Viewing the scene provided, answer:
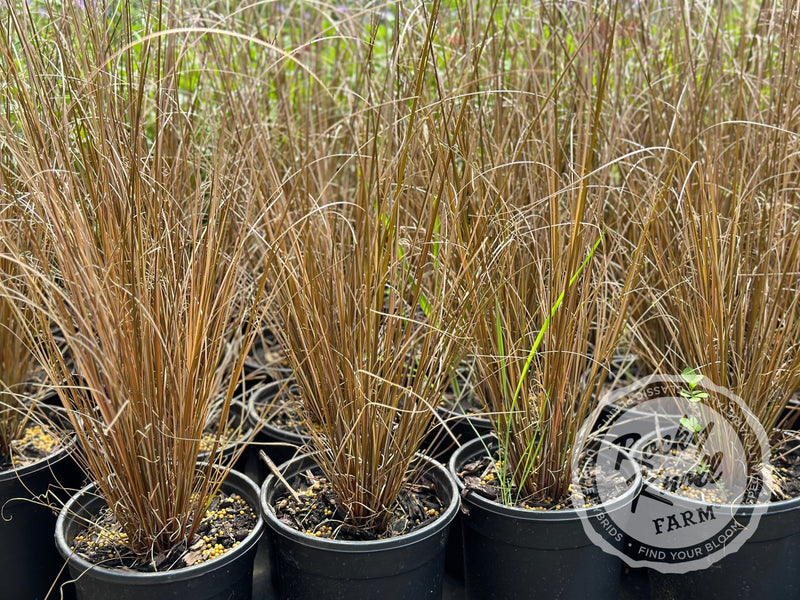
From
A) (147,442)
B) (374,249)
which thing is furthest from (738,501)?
(147,442)

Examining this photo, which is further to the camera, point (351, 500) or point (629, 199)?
point (629, 199)

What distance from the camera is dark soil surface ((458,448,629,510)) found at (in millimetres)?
1534

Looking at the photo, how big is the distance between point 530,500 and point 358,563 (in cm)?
39

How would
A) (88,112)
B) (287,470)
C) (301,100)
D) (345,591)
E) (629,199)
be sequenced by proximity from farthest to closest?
(301,100), (629,199), (287,470), (88,112), (345,591)

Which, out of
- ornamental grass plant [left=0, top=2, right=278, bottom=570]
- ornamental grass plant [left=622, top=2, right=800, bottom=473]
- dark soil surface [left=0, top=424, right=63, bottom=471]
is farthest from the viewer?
dark soil surface [left=0, top=424, right=63, bottom=471]

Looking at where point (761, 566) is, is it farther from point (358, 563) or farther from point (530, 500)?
point (358, 563)

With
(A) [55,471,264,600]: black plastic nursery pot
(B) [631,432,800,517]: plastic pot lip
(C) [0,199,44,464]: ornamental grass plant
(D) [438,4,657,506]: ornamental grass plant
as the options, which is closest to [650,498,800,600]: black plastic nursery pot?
(B) [631,432,800,517]: plastic pot lip

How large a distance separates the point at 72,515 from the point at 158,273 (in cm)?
53

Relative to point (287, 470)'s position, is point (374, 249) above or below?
above

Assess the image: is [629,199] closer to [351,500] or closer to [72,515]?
[351,500]

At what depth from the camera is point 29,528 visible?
1600 mm

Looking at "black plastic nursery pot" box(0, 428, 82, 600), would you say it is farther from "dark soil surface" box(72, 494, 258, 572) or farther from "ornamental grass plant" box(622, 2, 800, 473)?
"ornamental grass plant" box(622, 2, 800, 473)

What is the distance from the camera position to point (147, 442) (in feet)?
4.23

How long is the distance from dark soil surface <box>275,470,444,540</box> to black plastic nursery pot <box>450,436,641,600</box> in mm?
75
